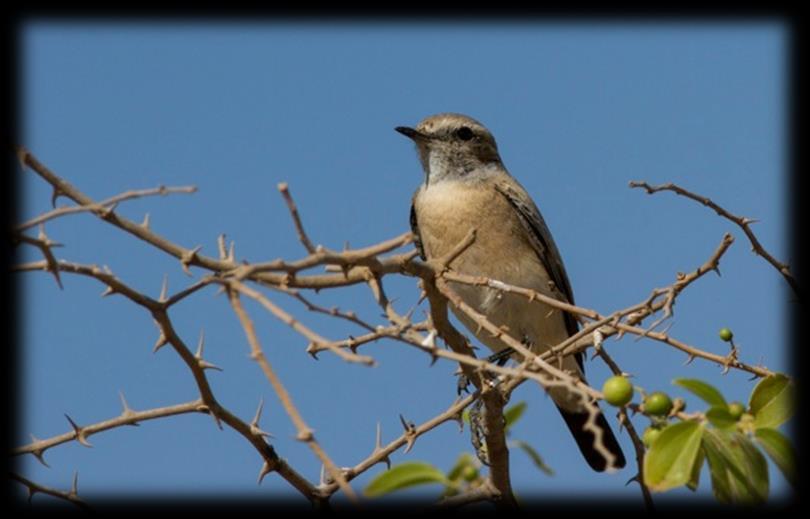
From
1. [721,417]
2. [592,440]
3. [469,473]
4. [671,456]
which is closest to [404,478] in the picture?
[469,473]

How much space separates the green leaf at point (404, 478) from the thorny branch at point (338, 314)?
0.26 metres

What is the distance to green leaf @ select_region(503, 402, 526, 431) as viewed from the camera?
3.65m

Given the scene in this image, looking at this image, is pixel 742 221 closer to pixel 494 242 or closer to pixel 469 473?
pixel 469 473

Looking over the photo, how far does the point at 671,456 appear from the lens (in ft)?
7.75

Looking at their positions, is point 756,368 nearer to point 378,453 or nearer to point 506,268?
point 378,453

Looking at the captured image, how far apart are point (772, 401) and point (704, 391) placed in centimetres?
34

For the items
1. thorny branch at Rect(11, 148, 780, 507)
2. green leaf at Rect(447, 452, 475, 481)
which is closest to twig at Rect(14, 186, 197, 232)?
thorny branch at Rect(11, 148, 780, 507)

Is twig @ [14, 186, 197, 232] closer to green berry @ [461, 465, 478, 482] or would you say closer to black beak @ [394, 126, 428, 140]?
green berry @ [461, 465, 478, 482]

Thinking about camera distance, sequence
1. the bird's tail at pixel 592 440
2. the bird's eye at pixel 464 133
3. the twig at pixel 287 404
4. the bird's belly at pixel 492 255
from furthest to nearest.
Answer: the bird's eye at pixel 464 133, the bird's belly at pixel 492 255, the bird's tail at pixel 592 440, the twig at pixel 287 404

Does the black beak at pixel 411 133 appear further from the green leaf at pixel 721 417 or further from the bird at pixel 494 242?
the green leaf at pixel 721 417

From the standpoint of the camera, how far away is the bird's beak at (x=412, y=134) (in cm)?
678

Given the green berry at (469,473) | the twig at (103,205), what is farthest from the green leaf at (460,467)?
the twig at (103,205)

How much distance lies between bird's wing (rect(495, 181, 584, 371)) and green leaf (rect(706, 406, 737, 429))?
13.1 ft

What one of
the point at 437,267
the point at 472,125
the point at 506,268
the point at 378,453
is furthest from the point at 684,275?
the point at 472,125
